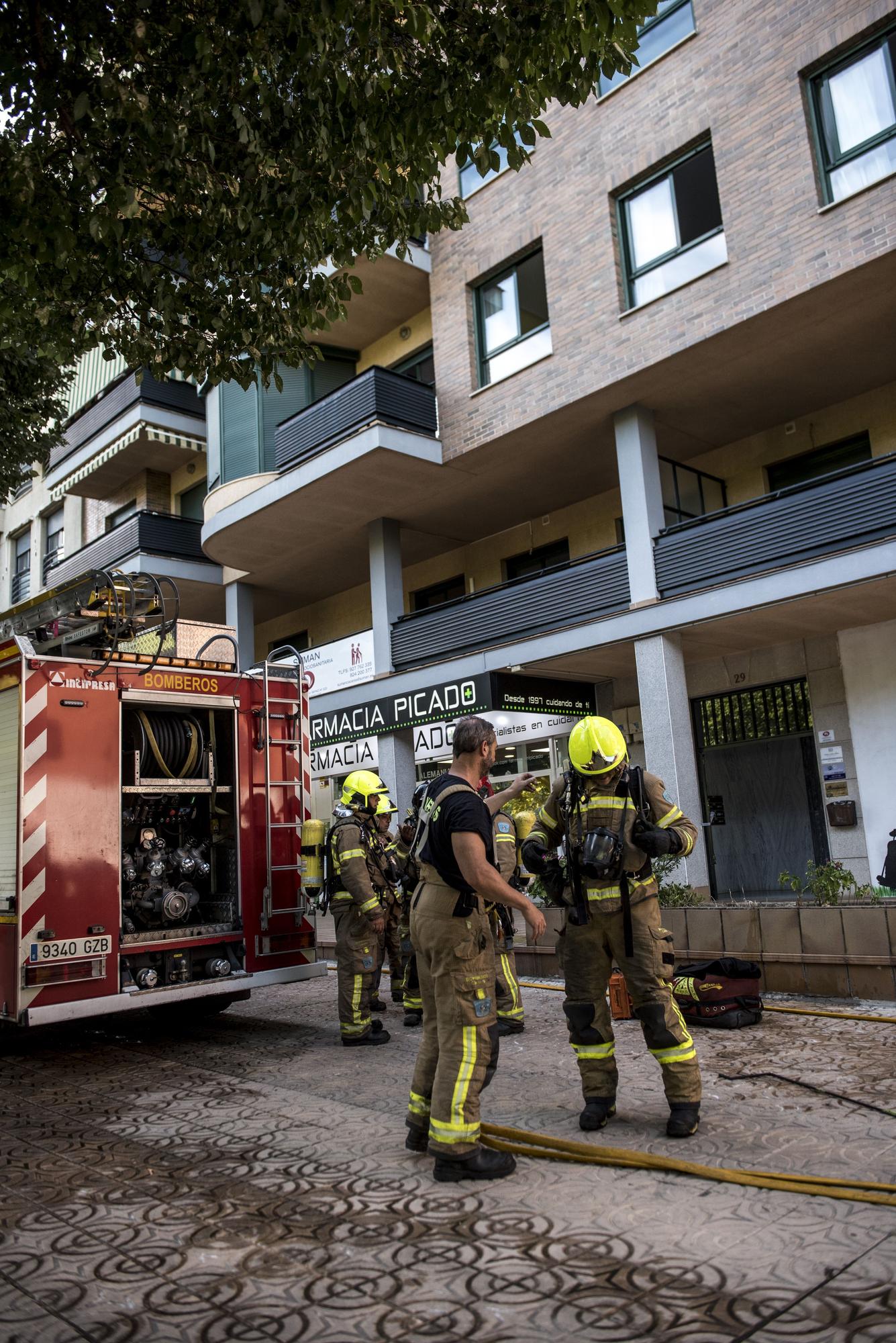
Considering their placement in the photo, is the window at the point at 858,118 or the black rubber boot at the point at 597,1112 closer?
the black rubber boot at the point at 597,1112

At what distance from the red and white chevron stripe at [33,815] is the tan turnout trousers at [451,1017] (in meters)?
3.35

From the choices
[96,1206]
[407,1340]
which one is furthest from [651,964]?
[96,1206]

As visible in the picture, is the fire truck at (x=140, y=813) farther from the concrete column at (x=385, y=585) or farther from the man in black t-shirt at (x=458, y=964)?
the concrete column at (x=385, y=585)

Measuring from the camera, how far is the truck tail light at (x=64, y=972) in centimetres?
660

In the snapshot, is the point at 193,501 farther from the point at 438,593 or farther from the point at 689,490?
the point at 689,490

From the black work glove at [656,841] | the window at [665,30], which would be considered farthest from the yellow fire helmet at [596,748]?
the window at [665,30]

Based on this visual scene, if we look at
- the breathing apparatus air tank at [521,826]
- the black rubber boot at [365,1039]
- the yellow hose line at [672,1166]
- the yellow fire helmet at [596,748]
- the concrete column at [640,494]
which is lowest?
the yellow hose line at [672,1166]

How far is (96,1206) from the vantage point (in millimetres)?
4062

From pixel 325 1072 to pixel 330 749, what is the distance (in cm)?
1261

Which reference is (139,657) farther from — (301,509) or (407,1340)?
(301,509)

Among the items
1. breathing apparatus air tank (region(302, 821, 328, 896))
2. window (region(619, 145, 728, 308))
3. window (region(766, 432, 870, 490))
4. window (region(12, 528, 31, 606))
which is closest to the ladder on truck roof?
breathing apparatus air tank (region(302, 821, 328, 896))

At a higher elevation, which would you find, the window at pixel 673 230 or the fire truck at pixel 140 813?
the window at pixel 673 230

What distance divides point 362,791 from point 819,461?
924cm

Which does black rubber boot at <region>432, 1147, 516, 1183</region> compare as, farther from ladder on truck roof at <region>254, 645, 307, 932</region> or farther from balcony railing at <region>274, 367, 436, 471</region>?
balcony railing at <region>274, 367, 436, 471</region>
